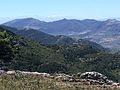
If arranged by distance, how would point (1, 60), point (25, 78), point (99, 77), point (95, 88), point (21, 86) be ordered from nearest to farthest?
1. point (21, 86)
2. point (95, 88)
3. point (25, 78)
4. point (99, 77)
5. point (1, 60)

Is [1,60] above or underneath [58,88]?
underneath

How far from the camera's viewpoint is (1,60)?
94.9 metres

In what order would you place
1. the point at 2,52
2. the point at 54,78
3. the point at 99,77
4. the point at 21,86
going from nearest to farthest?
the point at 21,86 → the point at 54,78 → the point at 99,77 → the point at 2,52

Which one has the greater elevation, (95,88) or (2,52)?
(95,88)

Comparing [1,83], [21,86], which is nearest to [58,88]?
[21,86]

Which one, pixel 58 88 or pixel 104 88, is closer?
pixel 58 88

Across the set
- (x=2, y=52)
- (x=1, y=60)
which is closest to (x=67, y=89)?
(x=2, y=52)

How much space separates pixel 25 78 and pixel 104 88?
8.57 meters

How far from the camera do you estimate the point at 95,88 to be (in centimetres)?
3466

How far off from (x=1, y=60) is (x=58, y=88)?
65.2 meters

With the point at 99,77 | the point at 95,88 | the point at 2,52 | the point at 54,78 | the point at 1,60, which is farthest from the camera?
the point at 1,60

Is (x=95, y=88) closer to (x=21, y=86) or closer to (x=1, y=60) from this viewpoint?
(x=21, y=86)

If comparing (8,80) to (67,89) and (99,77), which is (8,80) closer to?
(67,89)

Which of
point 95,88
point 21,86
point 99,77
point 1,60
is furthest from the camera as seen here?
point 1,60
